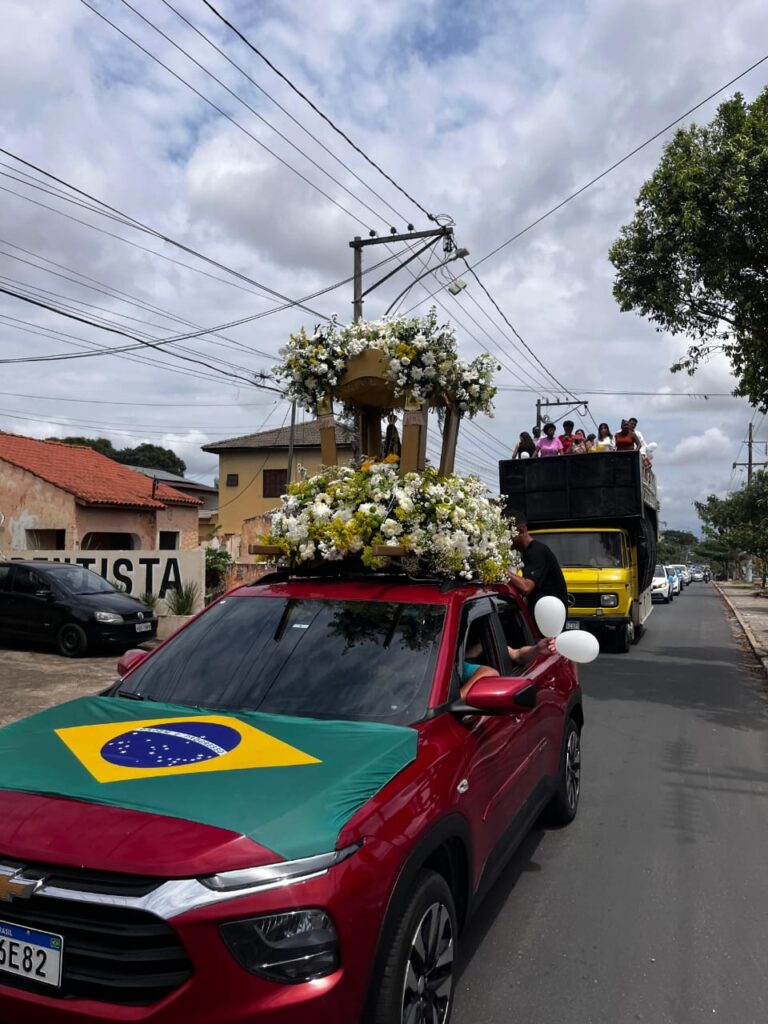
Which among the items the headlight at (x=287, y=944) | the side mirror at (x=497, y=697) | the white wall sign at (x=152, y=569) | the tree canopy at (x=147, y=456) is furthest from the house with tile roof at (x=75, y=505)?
the tree canopy at (x=147, y=456)

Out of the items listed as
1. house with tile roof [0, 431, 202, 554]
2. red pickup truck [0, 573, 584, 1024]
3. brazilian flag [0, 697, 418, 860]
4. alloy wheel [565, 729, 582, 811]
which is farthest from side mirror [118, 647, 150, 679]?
house with tile roof [0, 431, 202, 554]

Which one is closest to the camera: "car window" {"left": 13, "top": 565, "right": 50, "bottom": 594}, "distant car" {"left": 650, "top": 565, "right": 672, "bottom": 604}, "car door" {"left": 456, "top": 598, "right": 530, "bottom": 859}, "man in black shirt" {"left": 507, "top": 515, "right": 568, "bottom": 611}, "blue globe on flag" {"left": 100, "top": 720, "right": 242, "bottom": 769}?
"blue globe on flag" {"left": 100, "top": 720, "right": 242, "bottom": 769}

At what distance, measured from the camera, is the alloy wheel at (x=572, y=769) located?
506 cm

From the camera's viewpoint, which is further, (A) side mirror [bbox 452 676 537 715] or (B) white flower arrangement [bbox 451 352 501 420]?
(B) white flower arrangement [bbox 451 352 501 420]

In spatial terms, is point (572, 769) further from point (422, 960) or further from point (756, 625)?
point (756, 625)

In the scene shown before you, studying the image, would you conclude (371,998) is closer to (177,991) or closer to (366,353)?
(177,991)

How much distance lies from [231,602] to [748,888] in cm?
311

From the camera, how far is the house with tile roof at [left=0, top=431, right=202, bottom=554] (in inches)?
853

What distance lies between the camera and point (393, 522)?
382cm

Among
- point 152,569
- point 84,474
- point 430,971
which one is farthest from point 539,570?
point 84,474

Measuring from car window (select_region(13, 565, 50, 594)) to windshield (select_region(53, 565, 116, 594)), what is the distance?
0.77 ft

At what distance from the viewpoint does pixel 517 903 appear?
3.99 meters

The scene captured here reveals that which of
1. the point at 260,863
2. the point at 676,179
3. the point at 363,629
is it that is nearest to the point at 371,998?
the point at 260,863

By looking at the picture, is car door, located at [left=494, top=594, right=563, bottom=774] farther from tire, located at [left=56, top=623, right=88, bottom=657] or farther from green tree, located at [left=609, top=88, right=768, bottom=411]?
tire, located at [left=56, top=623, right=88, bottom=657]
